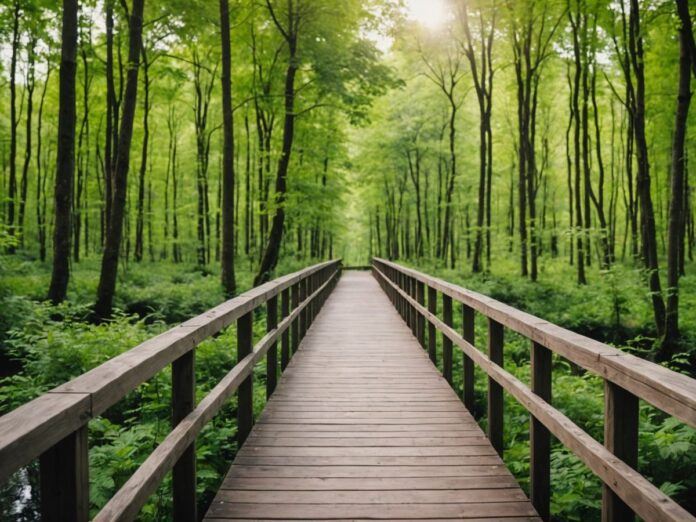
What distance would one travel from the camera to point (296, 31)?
613 inches

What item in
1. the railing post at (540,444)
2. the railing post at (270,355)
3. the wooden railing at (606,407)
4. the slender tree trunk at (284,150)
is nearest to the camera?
the wooden railing at (606,407)

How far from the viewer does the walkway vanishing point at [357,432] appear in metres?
1.75

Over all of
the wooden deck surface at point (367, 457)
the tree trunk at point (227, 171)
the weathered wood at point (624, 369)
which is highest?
the tree trunk at point (227, 171)

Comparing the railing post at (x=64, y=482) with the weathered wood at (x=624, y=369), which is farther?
the weathered wood at (x=624, y=369)

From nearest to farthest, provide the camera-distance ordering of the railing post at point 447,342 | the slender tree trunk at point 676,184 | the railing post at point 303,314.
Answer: the railing post at point 447,342, the railing post at point 303,314, the slender tree trunk at point 676,184

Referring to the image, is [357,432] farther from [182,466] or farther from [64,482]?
[64,482]

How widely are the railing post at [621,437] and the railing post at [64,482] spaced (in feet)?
7.42

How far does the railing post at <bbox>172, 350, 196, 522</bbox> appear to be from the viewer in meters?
2.79

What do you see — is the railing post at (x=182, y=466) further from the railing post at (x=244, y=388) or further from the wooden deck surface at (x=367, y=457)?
the railing post at (x=244, y=388)

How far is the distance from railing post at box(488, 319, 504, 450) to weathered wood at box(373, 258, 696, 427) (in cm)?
43

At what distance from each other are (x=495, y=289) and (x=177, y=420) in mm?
14844

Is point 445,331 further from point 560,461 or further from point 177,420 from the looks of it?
point 177,420

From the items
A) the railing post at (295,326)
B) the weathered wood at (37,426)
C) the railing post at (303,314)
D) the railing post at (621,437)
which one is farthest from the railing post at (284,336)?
the weathered wood at (37,426)

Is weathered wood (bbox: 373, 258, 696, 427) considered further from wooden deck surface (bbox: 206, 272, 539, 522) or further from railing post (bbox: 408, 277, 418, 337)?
railing post (bbox: 408, 277, 418, 337)
